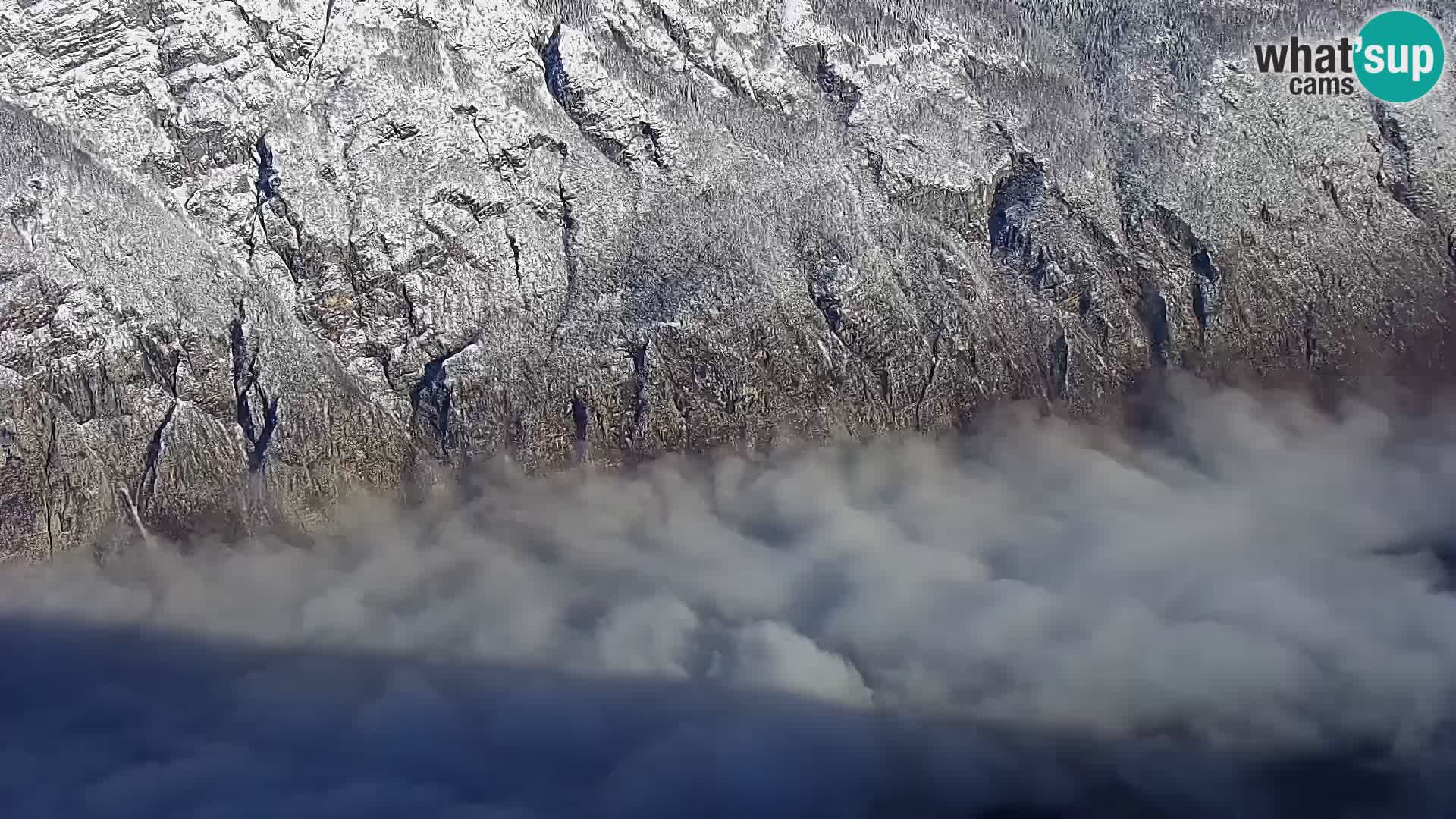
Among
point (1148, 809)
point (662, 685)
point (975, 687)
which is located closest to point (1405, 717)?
point (1148, 809)

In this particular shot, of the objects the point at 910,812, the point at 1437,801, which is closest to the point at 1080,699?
the point at 910,812

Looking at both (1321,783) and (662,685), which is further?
(662,685)

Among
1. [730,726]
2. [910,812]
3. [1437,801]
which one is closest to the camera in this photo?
[1437,801]

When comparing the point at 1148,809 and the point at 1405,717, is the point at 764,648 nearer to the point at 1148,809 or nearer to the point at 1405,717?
the point at 1148,809

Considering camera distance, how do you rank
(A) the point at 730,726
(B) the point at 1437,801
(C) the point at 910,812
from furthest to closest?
(A) the point at 730,726 < (C) the point at 910,812 < (B) the point at 1437,801

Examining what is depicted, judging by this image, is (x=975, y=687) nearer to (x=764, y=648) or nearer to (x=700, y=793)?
(x=764, y=648)

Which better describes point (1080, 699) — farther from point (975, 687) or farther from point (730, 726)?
point (730, 726)

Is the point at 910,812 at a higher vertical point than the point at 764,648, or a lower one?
lower

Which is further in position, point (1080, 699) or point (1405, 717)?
point (1080, 699)
